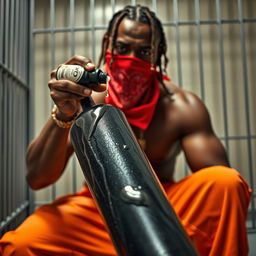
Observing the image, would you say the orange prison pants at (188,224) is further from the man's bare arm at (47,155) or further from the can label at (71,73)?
the can label at (71,73)

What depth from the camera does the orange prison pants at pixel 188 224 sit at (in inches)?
28.1

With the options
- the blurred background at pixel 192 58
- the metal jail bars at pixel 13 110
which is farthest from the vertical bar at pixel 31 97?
the blurred background at pixel 192 58

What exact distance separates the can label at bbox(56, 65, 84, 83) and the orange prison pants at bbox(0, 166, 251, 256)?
45 centimetres

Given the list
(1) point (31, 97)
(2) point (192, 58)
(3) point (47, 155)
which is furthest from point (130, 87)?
(2) point (192, 58)

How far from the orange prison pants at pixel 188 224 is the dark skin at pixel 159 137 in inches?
5.0

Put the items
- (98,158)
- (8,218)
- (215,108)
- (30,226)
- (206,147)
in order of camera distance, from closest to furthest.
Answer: (98,158)
(30,226)
(206,147)
(8,218)
(215,108)

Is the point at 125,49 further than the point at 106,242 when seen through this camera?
Yes

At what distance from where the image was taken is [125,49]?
0.96m

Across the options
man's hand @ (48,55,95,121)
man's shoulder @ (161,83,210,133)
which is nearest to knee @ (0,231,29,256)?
man's hand @ (48,55,95,121)

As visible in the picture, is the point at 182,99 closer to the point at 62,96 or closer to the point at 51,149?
the point at 51,149

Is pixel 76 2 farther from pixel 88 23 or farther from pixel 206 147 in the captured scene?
pixel 206 147

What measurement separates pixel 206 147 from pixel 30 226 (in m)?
0.56

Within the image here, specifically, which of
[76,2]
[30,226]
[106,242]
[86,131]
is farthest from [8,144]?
[76,2]

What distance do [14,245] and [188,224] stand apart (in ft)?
1.42
